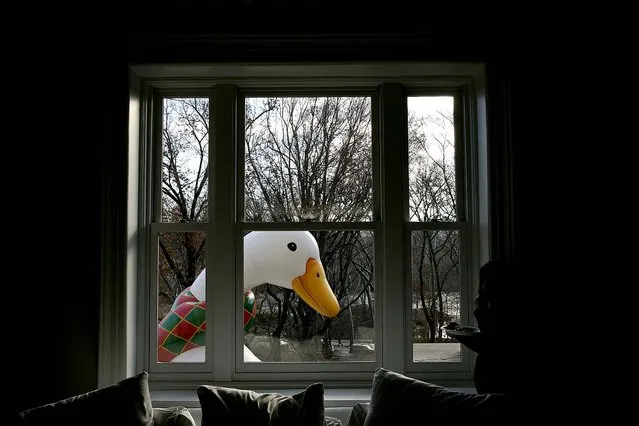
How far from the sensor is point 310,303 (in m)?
2.80

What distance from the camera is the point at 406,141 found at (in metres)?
2.86

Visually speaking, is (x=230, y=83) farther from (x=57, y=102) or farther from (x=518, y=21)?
(x=518, y=21)

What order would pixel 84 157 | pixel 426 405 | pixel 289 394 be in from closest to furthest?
pixel 426 405 < pixel 84 157 < pixel 289 394

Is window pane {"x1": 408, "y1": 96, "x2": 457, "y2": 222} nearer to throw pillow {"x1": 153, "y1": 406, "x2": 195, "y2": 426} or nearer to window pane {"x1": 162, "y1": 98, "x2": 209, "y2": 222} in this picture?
window pane {"x1": 162, "y1": 98, "x2": 209, "y2": 222}

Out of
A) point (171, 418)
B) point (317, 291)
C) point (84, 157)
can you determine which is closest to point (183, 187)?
point (84, 157)

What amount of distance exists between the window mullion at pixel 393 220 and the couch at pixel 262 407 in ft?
2.04

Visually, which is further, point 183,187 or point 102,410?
point 183,187

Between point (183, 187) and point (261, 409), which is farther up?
point (183, 187)

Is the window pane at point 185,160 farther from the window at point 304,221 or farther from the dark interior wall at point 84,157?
the dark interior wall at point 84,157

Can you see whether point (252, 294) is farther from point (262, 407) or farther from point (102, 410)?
point (102, 410)

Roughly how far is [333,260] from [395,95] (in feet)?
2.92

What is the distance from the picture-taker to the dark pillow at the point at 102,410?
79.2 inches

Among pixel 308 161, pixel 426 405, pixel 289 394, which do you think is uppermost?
pixel 308 161

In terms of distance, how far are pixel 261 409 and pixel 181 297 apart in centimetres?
92
